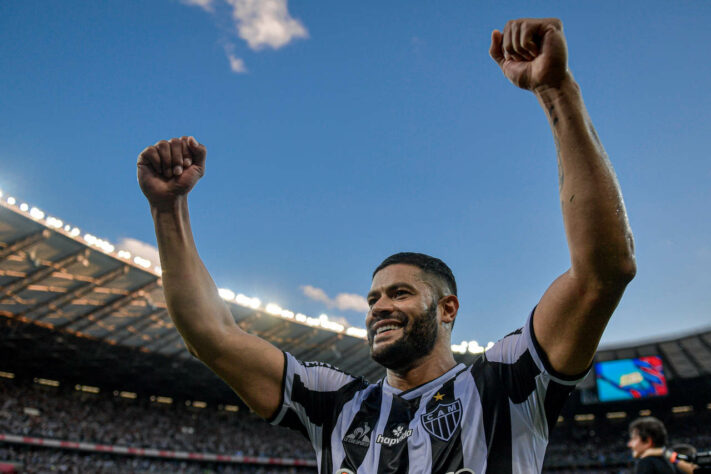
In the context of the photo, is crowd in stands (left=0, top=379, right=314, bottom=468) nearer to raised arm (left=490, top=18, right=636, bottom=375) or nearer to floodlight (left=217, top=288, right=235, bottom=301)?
floodlight (left=217, top=288, right=235, bottom=301)

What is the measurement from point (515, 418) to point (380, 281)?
826mm

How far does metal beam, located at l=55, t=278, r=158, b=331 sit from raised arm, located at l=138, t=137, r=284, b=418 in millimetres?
20622

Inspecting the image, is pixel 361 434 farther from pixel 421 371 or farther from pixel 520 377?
pixel 520 377

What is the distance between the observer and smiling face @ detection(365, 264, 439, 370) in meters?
2.27

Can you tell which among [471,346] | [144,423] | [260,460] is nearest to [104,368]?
[144,423]

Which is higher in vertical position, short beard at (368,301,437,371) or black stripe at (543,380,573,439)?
short beard at (368,301,437,371)

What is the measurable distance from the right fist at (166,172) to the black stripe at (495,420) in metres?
1.43

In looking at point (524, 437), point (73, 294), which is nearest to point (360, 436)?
point (524, 437)

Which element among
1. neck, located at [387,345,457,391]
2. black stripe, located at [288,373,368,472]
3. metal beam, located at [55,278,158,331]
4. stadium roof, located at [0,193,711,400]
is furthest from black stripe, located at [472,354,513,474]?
metal beam, located at [55,278,158,331]

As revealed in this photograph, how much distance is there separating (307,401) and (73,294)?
22375mm

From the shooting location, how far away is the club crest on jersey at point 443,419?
202 cm

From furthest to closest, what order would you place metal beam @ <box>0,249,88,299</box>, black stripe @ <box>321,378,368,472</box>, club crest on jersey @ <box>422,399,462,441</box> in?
1. metal beam @ <box>0,249,88,299</box>
2. black stripe @ <box>321,378,368,472</box>
3. club crest on jersey @ <box>422,399,462,441</box>

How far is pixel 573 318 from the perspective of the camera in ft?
5.45

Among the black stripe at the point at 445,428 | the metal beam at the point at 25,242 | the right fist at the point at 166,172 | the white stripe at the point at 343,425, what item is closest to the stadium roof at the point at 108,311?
the metal beam at the point at 25,242
